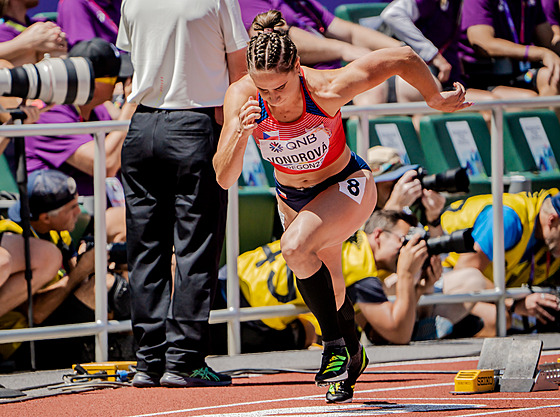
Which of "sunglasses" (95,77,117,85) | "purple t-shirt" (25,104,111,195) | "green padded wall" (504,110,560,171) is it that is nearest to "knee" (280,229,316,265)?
"sunglasses" (95,77,117,85)

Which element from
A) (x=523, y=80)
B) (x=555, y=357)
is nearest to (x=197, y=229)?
(x=555, y=357)

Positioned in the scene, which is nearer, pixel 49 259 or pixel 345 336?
pixel 345 336

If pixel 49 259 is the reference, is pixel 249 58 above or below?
above

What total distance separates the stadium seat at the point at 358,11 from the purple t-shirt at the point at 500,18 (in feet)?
2.53

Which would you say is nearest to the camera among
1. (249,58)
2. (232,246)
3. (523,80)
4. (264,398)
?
(249,58)

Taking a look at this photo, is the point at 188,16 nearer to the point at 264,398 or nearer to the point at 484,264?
the point at 264,398

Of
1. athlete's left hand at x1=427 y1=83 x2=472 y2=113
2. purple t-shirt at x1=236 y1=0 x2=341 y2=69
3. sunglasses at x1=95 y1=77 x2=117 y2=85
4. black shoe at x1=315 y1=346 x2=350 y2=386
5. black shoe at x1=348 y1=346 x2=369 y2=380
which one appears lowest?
black shoe at x1=348 y1=346 x2=369 y2=380

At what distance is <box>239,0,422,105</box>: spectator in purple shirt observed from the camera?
7.63 metres

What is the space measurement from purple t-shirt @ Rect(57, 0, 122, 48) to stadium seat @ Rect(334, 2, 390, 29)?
2379 mm

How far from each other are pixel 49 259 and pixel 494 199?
304 centimetres

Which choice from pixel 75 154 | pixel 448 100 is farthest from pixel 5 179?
pixel 448 100

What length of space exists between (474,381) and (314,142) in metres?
1.41

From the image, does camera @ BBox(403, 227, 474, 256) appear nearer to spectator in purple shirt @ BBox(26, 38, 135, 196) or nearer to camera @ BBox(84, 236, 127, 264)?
camera @ BBox(84, 236, 127, 264)

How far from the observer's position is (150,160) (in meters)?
A: 5.27
